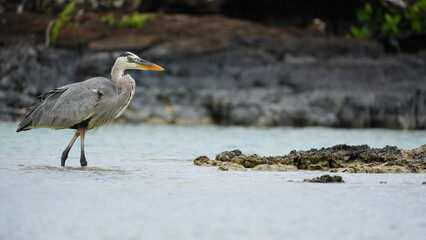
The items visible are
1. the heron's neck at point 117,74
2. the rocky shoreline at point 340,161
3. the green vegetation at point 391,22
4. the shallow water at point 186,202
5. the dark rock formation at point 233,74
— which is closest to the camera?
the shallow water at point 186,202

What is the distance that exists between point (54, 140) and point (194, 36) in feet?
23.7

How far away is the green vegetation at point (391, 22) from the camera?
20656 mm

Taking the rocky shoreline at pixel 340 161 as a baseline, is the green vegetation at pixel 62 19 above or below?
above

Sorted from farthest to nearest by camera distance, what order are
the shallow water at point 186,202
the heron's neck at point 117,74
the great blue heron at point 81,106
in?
the heron's neck at point 117,74, the great blue heron at point 81,106, the shallow water at point 186,202

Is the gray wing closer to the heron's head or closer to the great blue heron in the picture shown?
the great blue heron

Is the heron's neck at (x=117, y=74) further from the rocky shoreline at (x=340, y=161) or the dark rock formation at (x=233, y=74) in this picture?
the dark rock formation at (x=233, y=74)

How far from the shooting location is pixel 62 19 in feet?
69.7

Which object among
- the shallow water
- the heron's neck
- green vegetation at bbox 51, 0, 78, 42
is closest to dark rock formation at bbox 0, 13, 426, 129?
green vegetation at bbox 51, 0, 78, 42

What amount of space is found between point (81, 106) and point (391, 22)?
44.1ft

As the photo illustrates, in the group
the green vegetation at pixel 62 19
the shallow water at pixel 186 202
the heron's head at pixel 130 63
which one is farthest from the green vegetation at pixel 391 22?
the heron's head at pixel 130 63

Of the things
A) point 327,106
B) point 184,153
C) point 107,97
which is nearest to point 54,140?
point 184,153

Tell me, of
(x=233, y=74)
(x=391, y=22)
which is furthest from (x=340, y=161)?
(x=391, y=22)

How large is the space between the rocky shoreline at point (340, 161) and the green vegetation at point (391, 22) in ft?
37.9

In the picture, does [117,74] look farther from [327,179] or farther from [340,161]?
[327,179]
